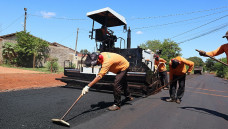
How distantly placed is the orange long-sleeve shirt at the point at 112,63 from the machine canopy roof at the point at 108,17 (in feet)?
7.20

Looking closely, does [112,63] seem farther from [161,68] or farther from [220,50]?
[161,68]

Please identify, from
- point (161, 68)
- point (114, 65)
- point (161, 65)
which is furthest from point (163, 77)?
point (114, 65)

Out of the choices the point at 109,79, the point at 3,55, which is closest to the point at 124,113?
the point at 109,79

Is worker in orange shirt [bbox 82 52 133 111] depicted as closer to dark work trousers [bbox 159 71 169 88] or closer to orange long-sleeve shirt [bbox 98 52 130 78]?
orange long-sleeve shirt [bbox 98 52 130 78]

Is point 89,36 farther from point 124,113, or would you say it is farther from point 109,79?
point 124,113

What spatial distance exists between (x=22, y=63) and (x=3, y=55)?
1881 millimetres

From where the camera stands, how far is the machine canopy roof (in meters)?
4.77

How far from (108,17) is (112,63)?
292 cm

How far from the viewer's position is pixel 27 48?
14484 mm

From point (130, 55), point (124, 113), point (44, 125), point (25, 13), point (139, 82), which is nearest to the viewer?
point (44, 125)

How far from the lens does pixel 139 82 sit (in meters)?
4.21

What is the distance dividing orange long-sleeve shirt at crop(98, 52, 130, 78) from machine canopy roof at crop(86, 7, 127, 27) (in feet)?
7.20

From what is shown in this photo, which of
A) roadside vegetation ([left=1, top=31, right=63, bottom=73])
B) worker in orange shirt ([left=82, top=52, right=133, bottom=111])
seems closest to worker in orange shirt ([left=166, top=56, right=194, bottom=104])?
worker in orange shirt ([left=82, top=52, right=133, bottom=111])

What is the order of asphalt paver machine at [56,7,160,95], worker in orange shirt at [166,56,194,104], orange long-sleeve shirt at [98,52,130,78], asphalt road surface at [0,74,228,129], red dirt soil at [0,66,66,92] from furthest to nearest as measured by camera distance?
red dirt soil at [0,66,66,92]
asphalt paver machine at [56,7,160,95]
worker in orange shirt at [166,56,194,104]
orange long-sleeve shirt at [98,52,130,78]
asphalt road surface at [0,74,228,129]
